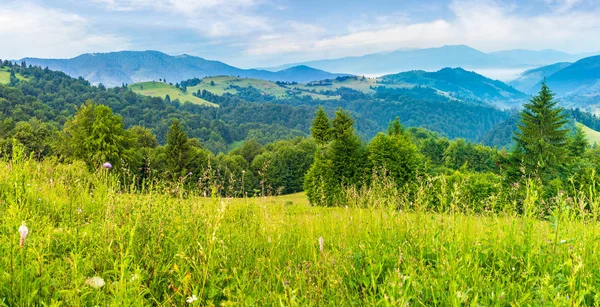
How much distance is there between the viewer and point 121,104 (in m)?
188

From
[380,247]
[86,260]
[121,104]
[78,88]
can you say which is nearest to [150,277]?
[86,260]

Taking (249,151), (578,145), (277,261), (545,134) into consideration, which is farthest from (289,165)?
(277,261)

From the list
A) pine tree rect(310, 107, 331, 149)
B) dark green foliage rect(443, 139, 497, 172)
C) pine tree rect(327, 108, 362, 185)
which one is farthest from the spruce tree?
dark green foliage rect(443, 139, 497, 172)

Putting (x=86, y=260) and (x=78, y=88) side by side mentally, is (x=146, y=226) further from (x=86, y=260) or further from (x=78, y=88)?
(x=78, y=88)

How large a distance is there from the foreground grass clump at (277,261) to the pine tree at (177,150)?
1616 inches

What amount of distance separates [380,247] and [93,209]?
4.39m

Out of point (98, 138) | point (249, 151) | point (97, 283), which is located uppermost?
point (97, 283)

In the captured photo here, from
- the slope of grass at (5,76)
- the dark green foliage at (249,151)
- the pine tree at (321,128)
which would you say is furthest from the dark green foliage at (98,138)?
the slope of grass at (5,76)

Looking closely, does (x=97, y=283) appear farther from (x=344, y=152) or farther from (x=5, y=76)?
(x=5, y=76)

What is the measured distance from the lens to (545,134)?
127 ft

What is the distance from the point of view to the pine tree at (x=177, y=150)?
1747 inches

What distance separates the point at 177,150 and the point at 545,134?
43589mm

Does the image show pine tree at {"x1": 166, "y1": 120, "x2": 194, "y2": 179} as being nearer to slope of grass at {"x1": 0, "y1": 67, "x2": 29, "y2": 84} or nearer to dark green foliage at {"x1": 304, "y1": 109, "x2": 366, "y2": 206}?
dark green foliage at {"x1": 304, "y1": 109, "x2": 366, "y2": 206}

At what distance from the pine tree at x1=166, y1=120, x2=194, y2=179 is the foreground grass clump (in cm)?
4105
